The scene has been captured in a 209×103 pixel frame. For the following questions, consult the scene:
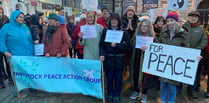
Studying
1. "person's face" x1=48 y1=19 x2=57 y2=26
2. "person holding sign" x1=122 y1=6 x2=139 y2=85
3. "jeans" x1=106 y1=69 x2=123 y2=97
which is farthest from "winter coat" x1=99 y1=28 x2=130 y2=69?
"person's face" x1=48 y1=19 x2=57 y2=26

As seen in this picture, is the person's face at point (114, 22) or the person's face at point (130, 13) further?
the person's face at point (130, 13)

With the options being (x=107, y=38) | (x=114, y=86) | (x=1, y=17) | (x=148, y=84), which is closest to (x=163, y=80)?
(x=148, y=84)

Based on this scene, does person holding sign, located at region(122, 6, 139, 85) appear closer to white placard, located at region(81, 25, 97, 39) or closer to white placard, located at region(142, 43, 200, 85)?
white placard, located at region(142, 43, 200, 85)

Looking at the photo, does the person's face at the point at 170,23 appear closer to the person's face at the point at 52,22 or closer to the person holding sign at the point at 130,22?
the person holding sign at the point at 130,22

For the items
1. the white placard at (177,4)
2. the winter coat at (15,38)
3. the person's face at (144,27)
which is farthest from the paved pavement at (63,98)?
the white placard at (177,4)

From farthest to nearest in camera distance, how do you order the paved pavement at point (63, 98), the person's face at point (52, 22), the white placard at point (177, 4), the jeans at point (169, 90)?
the white placard at point (177, 4) → the paved pavement at point (63, 98) → the person's face at point (52, 22) → the jeans at point (169, 90)

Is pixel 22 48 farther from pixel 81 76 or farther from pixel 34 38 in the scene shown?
pixel 81 76

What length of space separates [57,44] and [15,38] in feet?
3.05

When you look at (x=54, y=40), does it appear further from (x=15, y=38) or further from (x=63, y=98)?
(x=63, y=98)

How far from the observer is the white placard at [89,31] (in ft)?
11.5

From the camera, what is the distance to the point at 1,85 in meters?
4.44

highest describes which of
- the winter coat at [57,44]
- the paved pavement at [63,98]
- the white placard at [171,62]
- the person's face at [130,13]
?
the person's face at [130,13]

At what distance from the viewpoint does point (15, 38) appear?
3.71m

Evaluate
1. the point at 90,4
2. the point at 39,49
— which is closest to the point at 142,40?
the point at 90,4
